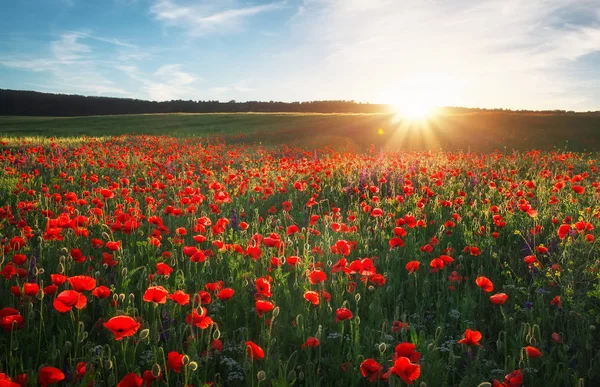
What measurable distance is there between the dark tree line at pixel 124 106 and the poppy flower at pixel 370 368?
7563 cm

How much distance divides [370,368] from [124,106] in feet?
310

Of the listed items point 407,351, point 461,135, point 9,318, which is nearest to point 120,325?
point 9,318

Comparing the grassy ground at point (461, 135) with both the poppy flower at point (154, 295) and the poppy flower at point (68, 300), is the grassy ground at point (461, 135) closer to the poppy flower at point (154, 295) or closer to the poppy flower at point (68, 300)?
the poppy flower at point (154, 295)

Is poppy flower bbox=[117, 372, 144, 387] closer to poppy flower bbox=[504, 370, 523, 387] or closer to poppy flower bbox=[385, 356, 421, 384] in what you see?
poppy flower bbox=[385, 356, 421, 384]

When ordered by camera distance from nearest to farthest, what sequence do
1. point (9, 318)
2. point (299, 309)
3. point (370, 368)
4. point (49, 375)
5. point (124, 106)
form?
point (49, 375) → point (370, 368) → point (9, 318) → point (299, 309) → point (124, 106)

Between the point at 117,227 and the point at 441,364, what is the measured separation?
263cm

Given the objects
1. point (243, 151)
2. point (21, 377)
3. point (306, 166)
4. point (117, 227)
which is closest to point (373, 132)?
point (243, 151)

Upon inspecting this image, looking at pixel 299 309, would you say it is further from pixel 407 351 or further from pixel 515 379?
pixel 515 379

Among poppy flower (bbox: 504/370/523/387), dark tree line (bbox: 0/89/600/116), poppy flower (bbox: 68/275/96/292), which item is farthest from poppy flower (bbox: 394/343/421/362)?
dark tree line (bbox: 0/89/600/116)

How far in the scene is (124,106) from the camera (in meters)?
86.1

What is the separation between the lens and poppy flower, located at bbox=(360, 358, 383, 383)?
180 centimetres

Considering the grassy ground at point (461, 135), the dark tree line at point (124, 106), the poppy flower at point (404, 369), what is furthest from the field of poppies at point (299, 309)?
the dark tree line at point (124, 106)

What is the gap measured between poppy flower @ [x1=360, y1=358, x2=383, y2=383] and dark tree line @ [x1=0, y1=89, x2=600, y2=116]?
7563 centimetres

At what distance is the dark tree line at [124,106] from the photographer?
78.3 m
